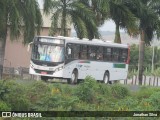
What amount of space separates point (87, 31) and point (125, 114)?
21.5 metres

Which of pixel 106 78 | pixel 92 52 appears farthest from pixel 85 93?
pixel 106 78

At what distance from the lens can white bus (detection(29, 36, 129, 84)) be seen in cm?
2946

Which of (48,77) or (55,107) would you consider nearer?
(55,107)

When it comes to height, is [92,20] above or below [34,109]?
above

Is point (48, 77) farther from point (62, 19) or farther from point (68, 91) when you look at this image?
point (68, 91)

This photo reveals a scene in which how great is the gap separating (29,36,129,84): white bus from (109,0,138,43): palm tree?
2824 mm

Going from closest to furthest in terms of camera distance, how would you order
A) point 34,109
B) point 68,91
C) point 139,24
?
1. point 34,109
2. point 68,91
3. point 139,24

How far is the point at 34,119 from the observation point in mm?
11148

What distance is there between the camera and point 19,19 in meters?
29.1


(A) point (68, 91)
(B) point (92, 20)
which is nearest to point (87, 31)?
(B) point (92, 20)

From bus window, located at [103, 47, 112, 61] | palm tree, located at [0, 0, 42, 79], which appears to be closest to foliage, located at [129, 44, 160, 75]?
bus window, located at [103, 47, 112, 61]

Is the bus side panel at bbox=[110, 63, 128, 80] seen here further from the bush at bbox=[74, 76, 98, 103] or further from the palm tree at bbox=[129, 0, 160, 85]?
the bush at bbox=[74, 76, 98, 103]

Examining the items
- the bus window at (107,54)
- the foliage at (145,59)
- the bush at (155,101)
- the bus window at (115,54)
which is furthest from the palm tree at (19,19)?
the foliage at (145,59)

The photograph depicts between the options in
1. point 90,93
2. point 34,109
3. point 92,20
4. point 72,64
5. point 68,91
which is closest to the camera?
point 34,109
